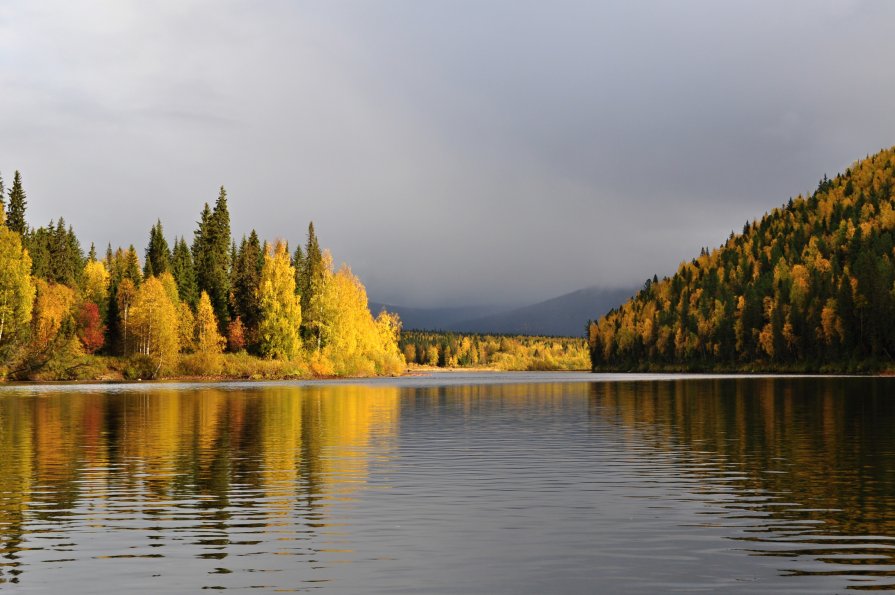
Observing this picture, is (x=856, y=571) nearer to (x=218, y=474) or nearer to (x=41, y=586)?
(x=41, y=586)

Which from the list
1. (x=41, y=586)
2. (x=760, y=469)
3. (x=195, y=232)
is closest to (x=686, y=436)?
(x=760, y=469)

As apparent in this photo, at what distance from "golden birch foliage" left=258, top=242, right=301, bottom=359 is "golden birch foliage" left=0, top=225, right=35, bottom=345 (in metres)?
50.9

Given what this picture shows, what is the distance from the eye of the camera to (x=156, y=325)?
147125 mm

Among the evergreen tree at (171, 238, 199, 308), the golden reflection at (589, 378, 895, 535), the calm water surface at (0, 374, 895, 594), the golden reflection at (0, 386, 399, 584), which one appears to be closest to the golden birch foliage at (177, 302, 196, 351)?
the evergreen tree at (171, 238, 199, 308)

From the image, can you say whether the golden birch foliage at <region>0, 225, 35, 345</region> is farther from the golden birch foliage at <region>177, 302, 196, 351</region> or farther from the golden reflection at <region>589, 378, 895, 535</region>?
the golden reflection at <region>589, 378, 895, 535</region>

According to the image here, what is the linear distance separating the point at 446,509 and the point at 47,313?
123 metres

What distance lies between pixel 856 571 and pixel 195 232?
189770 mm

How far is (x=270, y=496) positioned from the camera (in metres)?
26.8

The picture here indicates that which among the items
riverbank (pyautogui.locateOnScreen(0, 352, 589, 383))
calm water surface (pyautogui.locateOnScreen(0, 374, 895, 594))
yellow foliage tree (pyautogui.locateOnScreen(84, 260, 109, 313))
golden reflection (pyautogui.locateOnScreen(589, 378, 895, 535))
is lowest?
golden reflection (pyautogui.locateOnScreen(589, 378, 895, 535))

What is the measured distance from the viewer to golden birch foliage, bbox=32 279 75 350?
133250mm

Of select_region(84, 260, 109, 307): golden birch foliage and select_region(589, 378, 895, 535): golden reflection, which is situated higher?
select_region(84, 260, 109, 307): golden birch foliage

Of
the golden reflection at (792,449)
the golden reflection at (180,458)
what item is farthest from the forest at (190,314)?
the golden reflection at (792,449)

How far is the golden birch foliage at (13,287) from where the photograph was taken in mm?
113750

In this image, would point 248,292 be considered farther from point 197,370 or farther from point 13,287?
point 13,287
